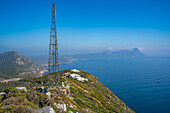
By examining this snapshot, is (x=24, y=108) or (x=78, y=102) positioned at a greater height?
(x=24, y=108)

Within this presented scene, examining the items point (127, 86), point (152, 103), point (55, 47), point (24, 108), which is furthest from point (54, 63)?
point (127, 86)

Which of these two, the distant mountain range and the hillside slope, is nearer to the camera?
the hillside slope

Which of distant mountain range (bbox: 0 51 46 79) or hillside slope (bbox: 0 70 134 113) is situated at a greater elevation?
hillside slope (bbox: 0 70 134 113)

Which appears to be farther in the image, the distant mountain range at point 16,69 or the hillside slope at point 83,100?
the distant mountain range at point 16,69

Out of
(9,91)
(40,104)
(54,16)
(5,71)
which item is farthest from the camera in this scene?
(5,71)

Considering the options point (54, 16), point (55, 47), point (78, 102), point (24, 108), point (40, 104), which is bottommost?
point (78, 102)

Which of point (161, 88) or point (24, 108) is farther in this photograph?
point (161, 88)

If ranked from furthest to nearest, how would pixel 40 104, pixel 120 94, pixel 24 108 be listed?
pixel 120 94, pixel 40 104, pixel 24 108

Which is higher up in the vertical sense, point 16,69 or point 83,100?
point 83,100

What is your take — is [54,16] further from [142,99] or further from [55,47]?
[142,99]

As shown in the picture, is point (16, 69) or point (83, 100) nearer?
point (83, 100)

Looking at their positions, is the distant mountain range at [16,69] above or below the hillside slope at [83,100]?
below
